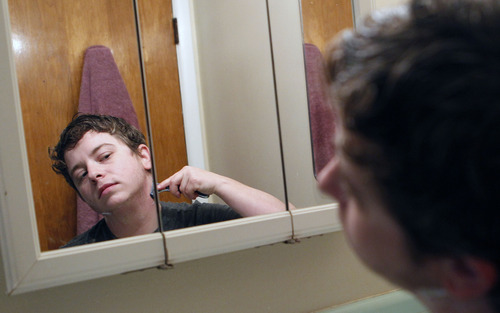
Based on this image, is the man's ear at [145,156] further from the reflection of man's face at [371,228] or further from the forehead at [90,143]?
the reflection of man's face at [371,228]

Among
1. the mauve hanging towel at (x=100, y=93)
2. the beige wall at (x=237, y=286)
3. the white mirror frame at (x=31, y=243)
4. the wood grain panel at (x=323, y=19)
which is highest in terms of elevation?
the wood grain panel at (x=323, y=19)

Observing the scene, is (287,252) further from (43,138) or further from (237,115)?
(43,138)

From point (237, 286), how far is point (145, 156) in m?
0.26

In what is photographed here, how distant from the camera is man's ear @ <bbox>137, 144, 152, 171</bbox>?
2.24 ft

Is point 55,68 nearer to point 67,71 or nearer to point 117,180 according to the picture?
point 67,71

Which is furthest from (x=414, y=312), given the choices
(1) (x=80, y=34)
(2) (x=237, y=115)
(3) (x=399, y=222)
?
(1) (x=80, y=34)

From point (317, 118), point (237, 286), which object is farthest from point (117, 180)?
point (317, 118)

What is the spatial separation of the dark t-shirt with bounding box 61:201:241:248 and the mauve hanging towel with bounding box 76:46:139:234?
14mm

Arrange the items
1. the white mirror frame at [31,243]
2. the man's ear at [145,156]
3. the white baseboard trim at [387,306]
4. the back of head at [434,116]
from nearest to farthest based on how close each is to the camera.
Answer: the back of head at [434,116] < the white mirror frame at [31,243] < the man's ear at [145,156] < the white baseboard trim at [387,306]

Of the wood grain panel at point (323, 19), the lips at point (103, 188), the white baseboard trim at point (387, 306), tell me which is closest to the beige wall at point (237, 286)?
the white baseboard trim at point (387, 306)

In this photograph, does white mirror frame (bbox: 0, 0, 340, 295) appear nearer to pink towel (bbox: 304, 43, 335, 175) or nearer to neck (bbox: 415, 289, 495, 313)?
pink towel (bbox: 304, 43, 335, 175)

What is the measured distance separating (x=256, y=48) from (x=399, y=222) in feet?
1.78

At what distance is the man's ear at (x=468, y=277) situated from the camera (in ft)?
1.06

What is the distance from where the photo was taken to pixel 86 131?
65cm
